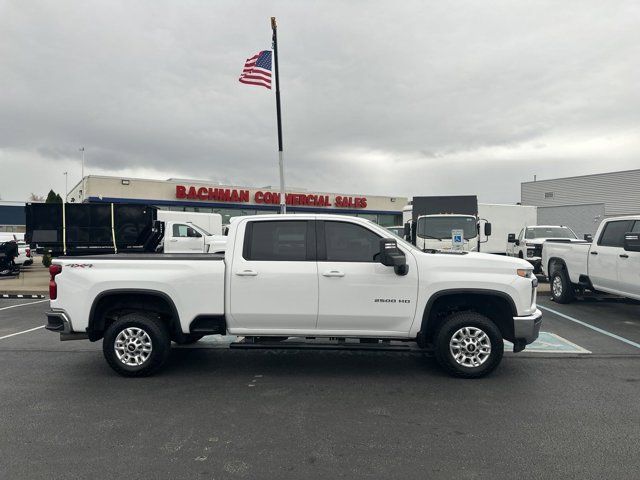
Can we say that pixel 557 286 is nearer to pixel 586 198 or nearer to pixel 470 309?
pixel 470 309

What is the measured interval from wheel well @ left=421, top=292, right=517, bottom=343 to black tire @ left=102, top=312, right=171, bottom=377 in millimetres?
3055

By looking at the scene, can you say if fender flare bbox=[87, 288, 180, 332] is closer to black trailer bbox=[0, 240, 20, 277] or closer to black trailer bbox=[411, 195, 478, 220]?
black trailer bbox=[411, 195, 478, 220]

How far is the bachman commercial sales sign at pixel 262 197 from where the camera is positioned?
1284 inches

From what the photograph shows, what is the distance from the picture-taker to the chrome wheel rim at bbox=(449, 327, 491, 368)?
4.99m

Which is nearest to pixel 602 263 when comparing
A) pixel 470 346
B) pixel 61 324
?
pixel 470 346

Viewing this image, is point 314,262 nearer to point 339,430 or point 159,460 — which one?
point 339,430

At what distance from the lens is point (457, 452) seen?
134 inches

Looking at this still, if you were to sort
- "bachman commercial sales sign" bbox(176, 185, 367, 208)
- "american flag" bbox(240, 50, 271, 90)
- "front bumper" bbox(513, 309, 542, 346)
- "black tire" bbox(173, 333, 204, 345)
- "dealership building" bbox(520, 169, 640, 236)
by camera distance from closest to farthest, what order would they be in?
"front bumper" bbox(513, 309, 542, 346)
"black tire" bbox(173, 333, 204, 345)
"american flag" bbox(240, 50, 271, 90)
"bachman commercial sales sign" bbox(176, 185, 367, 208)
"dealership building" bbox(520, 169, 640, 236)

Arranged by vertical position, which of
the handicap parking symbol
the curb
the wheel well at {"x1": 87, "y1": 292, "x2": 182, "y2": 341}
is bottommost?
the handicap parking symbol

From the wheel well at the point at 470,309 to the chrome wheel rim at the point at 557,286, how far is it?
5968 millimetres

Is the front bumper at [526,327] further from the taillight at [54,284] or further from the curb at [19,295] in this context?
the curb at [19,295]

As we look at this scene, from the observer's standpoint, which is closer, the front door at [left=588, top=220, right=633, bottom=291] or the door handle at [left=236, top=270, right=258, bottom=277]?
the door handle at [left=236, top=270, right=258, bottom=277]

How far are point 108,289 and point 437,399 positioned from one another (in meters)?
3.83

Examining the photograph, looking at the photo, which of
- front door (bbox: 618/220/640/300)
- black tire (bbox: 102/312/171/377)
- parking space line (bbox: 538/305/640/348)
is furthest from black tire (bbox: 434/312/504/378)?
front door (bbox: 618/220/640/300)
